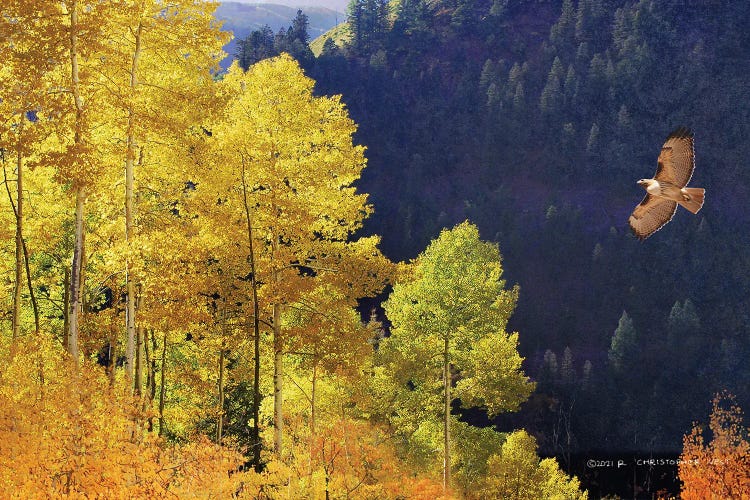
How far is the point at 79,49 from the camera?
12.3m

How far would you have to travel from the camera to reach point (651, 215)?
11469mm

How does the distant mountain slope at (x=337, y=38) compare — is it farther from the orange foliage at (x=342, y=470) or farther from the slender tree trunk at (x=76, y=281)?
the slender tree trunk at (x=76, y=281)

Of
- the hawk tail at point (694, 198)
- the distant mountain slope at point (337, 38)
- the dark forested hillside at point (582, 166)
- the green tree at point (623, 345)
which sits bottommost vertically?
the hawk tail at point (694, 198)

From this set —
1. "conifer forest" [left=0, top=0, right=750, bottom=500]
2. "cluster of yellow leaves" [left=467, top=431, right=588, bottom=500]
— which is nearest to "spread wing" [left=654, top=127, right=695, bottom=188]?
"conifer forest" [left=0, top=0, right=750, bottom=500]

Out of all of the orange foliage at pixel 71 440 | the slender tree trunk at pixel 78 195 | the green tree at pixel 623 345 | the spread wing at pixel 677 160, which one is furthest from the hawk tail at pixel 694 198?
the green tree at pixel 623 345

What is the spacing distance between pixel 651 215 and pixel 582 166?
158 m

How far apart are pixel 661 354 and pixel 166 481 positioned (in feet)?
361

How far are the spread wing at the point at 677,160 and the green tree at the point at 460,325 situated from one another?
13.0m

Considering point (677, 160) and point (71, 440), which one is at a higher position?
point (677, 160)

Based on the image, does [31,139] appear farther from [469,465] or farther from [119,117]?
[469,465]

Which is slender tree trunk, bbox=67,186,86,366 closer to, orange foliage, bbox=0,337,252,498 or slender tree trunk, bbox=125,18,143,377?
orange foliage, bbox=0,337,252,498

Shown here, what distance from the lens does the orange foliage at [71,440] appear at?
1155cm

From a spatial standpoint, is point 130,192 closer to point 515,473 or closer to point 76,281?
point 76,281

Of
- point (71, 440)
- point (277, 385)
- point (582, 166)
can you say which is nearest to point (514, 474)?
point (277, 385)
